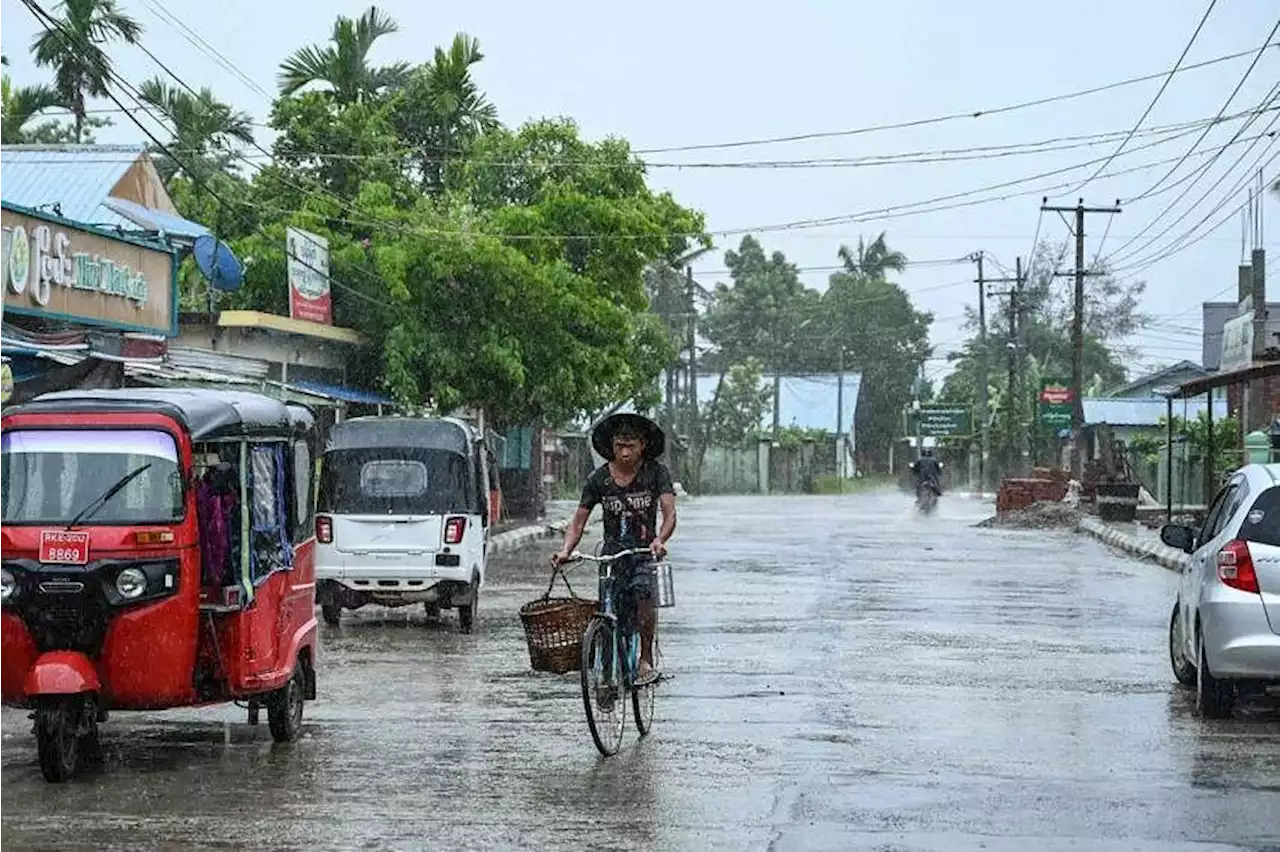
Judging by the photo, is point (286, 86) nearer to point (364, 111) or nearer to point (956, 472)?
point (364, 111)

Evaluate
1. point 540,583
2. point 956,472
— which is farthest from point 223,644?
point 956,472

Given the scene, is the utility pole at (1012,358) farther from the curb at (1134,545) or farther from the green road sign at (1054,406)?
the curb at (1134,545)

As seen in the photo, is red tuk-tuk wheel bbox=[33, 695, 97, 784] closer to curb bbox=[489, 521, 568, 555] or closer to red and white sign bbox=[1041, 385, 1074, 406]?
curb bbox=[489, 521, 568, 555]

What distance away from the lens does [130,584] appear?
1054 cm

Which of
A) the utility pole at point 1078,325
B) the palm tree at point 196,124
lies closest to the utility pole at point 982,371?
the utility pole at point 1078,325

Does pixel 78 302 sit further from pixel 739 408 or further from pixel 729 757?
pixel 739 408

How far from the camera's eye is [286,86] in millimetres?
52281

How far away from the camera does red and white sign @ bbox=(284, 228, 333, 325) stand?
37938 mm

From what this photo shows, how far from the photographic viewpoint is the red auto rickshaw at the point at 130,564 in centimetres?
1050

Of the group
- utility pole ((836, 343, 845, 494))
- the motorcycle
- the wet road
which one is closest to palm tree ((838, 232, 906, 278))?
utility pole ((836, 343, 845, 494))

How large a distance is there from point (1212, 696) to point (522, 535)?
92.0ft

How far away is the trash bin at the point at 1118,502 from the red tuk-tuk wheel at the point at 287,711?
124 feet

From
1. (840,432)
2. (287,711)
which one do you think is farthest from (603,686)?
(840,432)

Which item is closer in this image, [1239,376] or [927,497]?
[1239,376]
